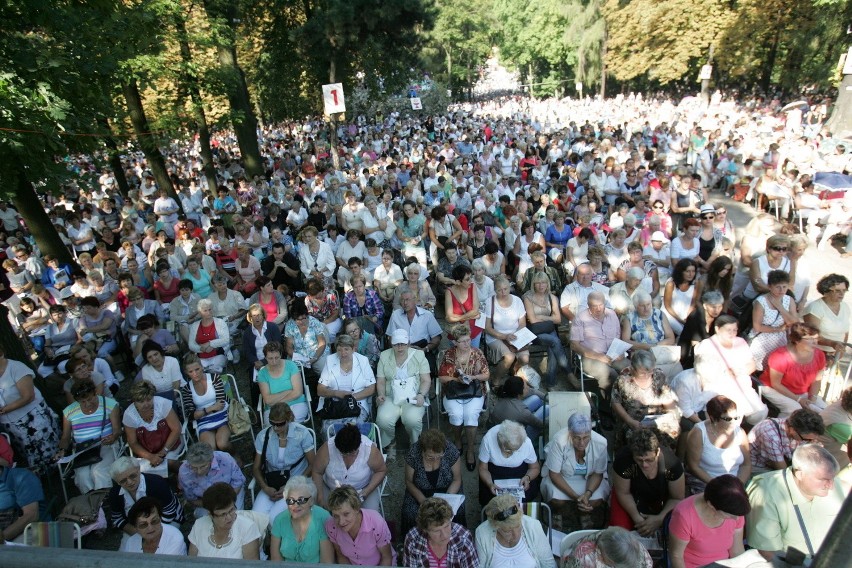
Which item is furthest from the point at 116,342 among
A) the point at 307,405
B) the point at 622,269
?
the point at 622,269

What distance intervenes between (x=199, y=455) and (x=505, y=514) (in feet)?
7.83

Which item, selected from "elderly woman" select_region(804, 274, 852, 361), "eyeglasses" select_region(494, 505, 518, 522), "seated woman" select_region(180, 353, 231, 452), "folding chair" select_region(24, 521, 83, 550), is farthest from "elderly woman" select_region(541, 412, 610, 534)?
"folding chair" select_region(24, 521, 83, 550)

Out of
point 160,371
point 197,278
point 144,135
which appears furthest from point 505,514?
point 144,135

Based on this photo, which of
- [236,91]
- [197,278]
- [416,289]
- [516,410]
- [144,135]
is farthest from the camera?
[236,91]

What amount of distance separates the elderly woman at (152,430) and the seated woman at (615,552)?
3.57 m

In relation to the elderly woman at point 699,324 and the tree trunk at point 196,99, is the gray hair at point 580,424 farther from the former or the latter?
the tree trunk at point 196,99

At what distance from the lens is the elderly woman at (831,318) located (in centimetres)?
497

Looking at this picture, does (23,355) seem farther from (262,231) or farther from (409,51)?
(409,51)

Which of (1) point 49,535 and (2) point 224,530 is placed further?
(2) point 224,530

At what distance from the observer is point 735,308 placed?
617 centimetres

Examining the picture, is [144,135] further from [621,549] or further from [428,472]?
[621,549]

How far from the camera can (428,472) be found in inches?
158

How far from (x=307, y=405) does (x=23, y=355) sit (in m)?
3.19

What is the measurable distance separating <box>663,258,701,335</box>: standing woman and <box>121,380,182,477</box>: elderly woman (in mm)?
5183
